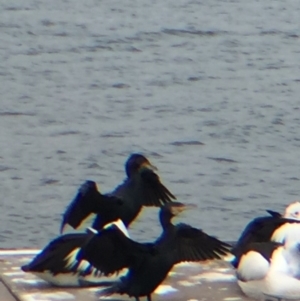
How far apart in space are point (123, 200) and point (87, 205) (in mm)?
278

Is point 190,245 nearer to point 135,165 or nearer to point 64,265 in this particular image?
point 64,265

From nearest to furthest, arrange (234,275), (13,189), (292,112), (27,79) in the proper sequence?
(234,275), (13,189), (292,112), (27,79)

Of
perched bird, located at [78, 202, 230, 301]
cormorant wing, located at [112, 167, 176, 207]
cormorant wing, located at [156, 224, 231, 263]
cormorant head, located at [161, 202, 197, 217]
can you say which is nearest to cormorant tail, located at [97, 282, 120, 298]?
perched bird, located at [78, 202, 230, 301]

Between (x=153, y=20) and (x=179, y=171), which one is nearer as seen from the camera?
(x=179, y=171)

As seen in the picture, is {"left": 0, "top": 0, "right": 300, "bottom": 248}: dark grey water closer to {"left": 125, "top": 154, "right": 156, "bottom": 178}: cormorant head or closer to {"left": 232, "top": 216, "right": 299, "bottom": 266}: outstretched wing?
{"left": 125, "top": 154, "right": 156, "bottom": 178}: cormorant head

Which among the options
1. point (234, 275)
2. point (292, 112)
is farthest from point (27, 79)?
point (234, 275)

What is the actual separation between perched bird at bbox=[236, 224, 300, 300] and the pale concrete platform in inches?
4.0

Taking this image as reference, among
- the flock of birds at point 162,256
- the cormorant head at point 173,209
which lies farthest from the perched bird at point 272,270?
the cormorant head at point 173,209

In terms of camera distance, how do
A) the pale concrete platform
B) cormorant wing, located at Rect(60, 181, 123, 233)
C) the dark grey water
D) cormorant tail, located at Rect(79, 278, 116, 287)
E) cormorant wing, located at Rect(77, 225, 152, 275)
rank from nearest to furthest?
cormorant wing, located at Rect(77, 225, 152, 275) < the pale concrete platform < cormorant tail, located at Rect(79, 278, 116, 287) < cormorant wing, located at Rect(60, 181, 123, 233) < the dark grey water

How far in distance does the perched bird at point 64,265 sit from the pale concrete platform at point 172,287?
51 millimetres

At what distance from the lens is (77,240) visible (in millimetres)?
5922

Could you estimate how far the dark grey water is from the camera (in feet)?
Result: 36.4

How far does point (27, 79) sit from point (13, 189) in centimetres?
384

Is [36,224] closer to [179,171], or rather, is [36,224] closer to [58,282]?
[179,171]
